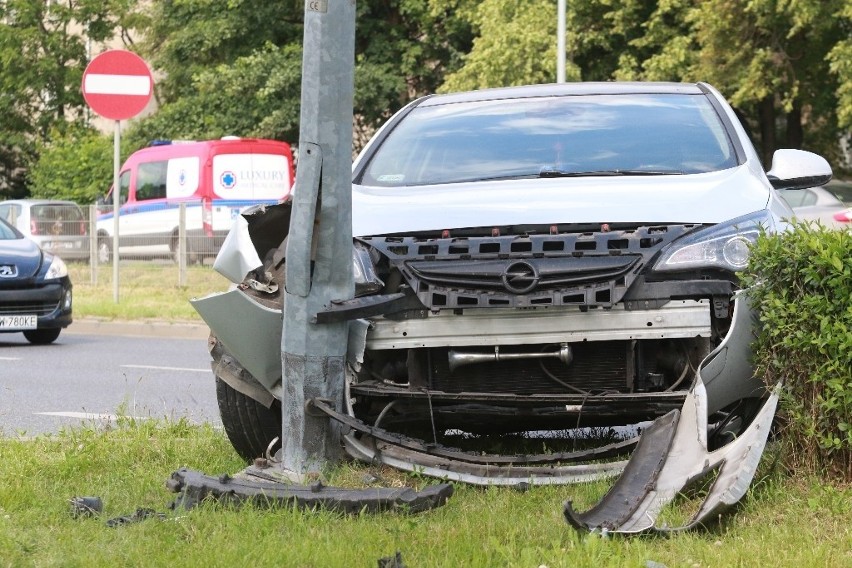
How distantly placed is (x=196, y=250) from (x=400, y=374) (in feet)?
53.7

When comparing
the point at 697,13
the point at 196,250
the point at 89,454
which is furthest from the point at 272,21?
the point at 89,454

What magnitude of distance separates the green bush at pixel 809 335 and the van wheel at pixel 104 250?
19.5 m

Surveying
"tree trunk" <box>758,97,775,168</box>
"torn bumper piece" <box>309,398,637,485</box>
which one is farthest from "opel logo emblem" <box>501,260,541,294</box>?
"tree trunk" <box>758,97,775,168</box>

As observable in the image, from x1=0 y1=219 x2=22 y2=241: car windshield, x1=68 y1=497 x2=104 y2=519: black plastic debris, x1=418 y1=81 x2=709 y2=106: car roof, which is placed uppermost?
x1=418 y1=81 x2=709 y2=106: car roof

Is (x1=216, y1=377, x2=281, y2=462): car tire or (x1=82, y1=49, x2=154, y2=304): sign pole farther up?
(x1=82, y1=49, x2=154, y2=304): sign pole

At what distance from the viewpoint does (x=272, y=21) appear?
39.9m

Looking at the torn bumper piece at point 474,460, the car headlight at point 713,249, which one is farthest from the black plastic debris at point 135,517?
the car headlight at point 713,249

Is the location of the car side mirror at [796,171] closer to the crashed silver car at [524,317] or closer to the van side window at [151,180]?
the crashed silver car at [524,317]

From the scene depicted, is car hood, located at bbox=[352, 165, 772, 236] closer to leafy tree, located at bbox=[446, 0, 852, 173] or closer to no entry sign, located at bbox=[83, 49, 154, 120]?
no entry sign, located at bbox=[83, 49, 154, 120]

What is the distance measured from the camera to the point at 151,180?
30.1 m

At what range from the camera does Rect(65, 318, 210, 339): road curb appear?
58.3 ft

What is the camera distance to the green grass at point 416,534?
14.4 feet

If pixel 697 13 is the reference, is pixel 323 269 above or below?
below

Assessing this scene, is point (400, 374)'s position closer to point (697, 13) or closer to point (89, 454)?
point (89, 454)
